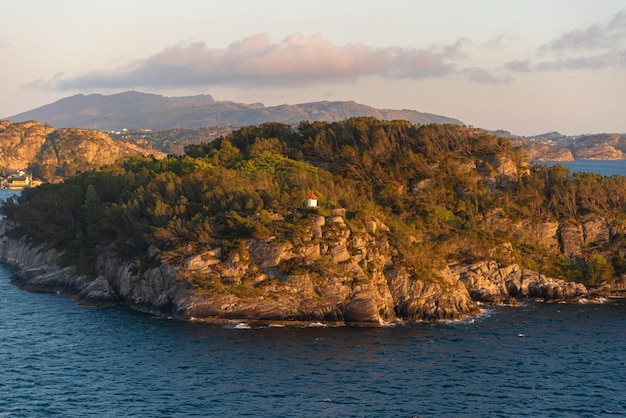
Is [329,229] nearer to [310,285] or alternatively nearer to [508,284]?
[310,285]

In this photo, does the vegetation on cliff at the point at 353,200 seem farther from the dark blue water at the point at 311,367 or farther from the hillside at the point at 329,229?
the dark blue water at the point at 311,367

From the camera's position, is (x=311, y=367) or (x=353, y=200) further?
(x=353, y=200)

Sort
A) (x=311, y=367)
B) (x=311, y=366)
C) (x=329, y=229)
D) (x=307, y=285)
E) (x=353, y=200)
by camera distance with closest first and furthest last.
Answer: (x=311, y=367), (x=311, y=366), (x=307, y=285), (x=329, y=229), (x=353, y=200)

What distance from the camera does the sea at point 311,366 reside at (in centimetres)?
5622

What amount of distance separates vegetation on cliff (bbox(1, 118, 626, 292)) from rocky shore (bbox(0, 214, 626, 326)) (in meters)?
1.31

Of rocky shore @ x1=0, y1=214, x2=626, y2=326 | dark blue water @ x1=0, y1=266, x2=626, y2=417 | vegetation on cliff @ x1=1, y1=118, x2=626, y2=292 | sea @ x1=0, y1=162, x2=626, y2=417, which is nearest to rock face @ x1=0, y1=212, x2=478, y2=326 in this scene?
rocky shore @ x1=0, y1=214, x2=626, y2=326

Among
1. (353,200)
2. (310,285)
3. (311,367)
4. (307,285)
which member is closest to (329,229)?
(310,285)

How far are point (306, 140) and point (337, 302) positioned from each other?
45.7m

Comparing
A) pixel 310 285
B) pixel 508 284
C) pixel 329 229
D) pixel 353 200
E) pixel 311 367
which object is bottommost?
pixel 311 367

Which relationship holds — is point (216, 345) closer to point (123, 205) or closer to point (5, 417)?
point (5, 417)

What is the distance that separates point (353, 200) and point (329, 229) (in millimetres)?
11088

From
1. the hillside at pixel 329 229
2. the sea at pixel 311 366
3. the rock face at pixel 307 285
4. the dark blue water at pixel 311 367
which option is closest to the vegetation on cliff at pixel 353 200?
the hillside at pixel 329 229

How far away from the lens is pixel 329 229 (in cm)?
8675

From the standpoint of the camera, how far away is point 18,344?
240 ft
